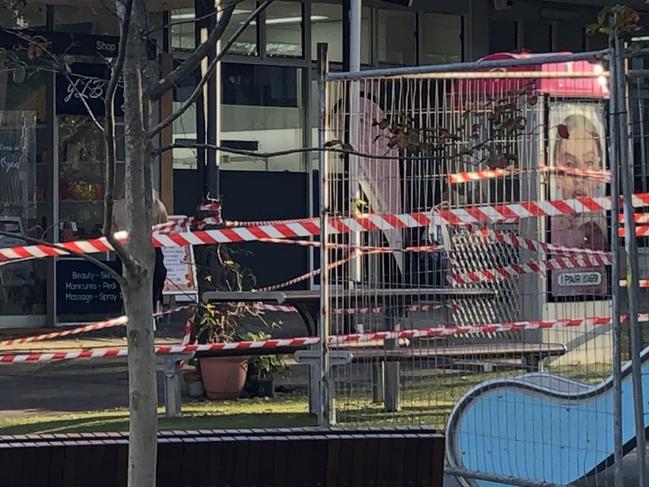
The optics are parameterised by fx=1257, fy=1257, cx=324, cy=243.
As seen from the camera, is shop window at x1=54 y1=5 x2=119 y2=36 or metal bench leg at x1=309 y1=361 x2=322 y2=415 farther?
shop window at x1=54 y1=5 x2=119 y2=36

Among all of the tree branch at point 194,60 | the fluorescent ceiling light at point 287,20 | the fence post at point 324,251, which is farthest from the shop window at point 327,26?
the tree branch at point 194,60

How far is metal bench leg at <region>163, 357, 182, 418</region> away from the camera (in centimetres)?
932

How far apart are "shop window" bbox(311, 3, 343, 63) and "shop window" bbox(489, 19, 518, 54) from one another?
314cm

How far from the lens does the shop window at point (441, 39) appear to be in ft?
67.7

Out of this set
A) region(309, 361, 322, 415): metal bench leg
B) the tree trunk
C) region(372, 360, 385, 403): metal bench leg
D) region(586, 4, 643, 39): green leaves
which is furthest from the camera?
region(372, 360, 385, 403): metal bench leg

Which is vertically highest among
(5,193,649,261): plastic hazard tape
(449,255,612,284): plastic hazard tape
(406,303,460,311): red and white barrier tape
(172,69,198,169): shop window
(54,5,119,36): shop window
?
(54,5,119,36): shop window

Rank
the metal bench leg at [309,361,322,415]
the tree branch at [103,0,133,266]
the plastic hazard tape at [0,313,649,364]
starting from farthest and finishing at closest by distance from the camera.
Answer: the metal bench leg at [309,361,322,415] < the plastic hazard tape at [0,313,649,364] < the tree branch at [103,0,133,266]

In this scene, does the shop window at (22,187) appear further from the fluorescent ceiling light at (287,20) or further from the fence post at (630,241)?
the fence post at (630,241)

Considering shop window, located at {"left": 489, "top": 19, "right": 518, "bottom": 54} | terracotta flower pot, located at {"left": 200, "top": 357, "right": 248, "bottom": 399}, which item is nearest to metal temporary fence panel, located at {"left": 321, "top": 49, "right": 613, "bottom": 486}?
terracotta flower pot, located at {"left": 200, "top": 357, "right": 248, "bottom": 399}

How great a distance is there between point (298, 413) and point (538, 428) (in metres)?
3.11

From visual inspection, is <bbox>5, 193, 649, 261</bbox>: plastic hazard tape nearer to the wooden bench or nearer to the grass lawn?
the grass lawn

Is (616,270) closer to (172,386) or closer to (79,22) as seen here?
(172,386)

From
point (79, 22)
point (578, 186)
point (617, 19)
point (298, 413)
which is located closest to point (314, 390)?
point (298, 413)

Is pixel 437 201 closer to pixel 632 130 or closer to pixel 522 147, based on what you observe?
pixel 522 147
